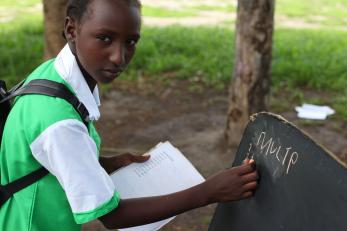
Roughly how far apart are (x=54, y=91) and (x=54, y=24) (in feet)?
9.59

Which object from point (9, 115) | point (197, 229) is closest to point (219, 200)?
point (9, 115)

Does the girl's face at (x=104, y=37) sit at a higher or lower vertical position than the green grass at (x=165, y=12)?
higher

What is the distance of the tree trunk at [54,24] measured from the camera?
159 inches

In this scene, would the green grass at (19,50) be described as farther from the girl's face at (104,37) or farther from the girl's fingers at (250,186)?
the girl's fingers at (250,186)

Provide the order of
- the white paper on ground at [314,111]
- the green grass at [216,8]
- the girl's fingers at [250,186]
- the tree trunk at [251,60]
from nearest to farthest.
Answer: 1. the girl's fingers at [250,186]
2. the tree trunk at [251,60]
3. the white paper on ground at [314,111]
4. the green grass at [216,8]

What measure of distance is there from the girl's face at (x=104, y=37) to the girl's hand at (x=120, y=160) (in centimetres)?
41

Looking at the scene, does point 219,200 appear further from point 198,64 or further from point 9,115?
point 198,64

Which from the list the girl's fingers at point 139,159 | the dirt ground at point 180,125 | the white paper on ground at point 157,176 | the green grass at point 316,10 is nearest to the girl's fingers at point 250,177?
the white paper on ground at point 157,176

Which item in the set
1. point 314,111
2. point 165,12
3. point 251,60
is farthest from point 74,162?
point 165,12

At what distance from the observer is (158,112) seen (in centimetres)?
528

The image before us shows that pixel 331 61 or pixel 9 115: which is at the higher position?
pixel 9 115

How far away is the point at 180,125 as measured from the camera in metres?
4.92

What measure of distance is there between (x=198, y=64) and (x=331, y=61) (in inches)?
64.1

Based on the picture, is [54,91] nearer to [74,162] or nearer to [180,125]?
[74,162]
